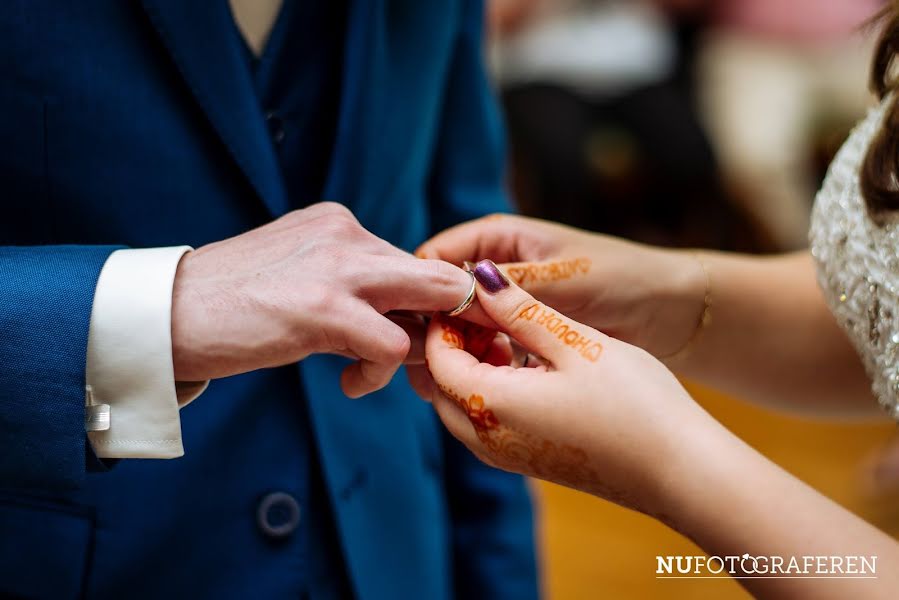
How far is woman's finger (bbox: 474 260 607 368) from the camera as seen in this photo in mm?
756

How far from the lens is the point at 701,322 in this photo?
3.46 ft

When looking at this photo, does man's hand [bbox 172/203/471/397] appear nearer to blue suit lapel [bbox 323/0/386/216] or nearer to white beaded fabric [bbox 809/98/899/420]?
blue suit lapel [bbox 323/0/386/216]

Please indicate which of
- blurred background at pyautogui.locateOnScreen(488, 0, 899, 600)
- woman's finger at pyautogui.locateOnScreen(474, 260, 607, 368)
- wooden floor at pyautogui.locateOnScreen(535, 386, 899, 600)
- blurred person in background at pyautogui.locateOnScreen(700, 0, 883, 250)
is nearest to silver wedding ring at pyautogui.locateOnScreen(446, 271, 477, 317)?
woman's finger at pyautogui.locateOnScreen(474, 260, 607, 368)

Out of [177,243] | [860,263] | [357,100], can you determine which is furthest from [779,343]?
[177,243]

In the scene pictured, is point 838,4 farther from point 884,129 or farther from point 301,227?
point 301,227

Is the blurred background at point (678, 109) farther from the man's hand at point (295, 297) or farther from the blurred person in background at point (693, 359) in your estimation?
the man's hand at point (295, 297)

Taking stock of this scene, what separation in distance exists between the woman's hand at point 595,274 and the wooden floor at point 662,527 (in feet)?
3.44

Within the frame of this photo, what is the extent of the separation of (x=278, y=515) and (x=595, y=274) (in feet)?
1.42

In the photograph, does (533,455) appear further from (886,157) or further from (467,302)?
(886,157)

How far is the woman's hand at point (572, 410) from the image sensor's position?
70cm

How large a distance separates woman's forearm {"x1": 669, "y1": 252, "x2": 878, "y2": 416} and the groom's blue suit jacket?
1.25 feet

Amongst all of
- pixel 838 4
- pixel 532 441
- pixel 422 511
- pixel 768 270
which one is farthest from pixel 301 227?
pixel 838 4

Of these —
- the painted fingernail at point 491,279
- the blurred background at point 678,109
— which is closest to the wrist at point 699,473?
the painted fingernail at point 491,279

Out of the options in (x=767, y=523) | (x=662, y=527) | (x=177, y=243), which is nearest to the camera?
(x=767, y=523)
